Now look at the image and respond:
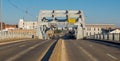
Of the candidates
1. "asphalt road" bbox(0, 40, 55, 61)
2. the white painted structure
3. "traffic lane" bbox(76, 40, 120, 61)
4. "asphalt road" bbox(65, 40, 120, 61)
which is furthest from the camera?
the white painted structure

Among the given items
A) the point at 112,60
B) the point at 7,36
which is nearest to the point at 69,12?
the point at 7,36

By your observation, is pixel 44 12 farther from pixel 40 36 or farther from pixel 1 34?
Result: pixel 1 34

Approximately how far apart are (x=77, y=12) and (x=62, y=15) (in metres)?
6.18

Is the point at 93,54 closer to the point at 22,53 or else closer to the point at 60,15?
the point at 22,53

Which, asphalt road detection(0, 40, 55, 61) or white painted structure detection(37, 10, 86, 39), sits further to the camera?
white painted structure detection(37, 10, 86, 39)

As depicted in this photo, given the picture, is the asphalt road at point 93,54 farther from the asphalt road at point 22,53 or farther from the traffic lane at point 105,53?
the asphalt road at point 22,53

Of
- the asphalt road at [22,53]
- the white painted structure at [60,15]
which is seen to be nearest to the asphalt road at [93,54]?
the asphalt road at [22,53]

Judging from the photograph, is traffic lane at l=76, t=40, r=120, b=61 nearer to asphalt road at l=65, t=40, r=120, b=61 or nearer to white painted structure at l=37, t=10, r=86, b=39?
asphalt road at l=65, t=40, r=120, b=61

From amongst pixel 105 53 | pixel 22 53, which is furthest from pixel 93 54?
pixel 22 53

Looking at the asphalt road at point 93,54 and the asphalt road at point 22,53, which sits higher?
the asphalt road at point 22,53

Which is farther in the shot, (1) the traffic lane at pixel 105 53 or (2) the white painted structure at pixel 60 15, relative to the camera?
(2) the white painted structure at pixel 60 15

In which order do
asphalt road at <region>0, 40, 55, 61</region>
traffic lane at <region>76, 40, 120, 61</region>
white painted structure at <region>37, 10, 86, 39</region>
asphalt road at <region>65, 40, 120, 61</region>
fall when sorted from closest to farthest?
1. asphalt road at <region>0, 40, 55, 61</region>
2. asphalt road at <region>65, 40, 120, 61</region>
3. traffic lane at <region>76, 40, 120, 61</region>
4. white painted structure at <region>37, 10, 86, 39</region>

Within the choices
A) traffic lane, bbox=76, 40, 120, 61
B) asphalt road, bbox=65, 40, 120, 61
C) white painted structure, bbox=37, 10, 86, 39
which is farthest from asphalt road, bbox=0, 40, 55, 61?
white painted structure, bbox=37, 10, 86, 39

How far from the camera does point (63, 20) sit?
114 metres
